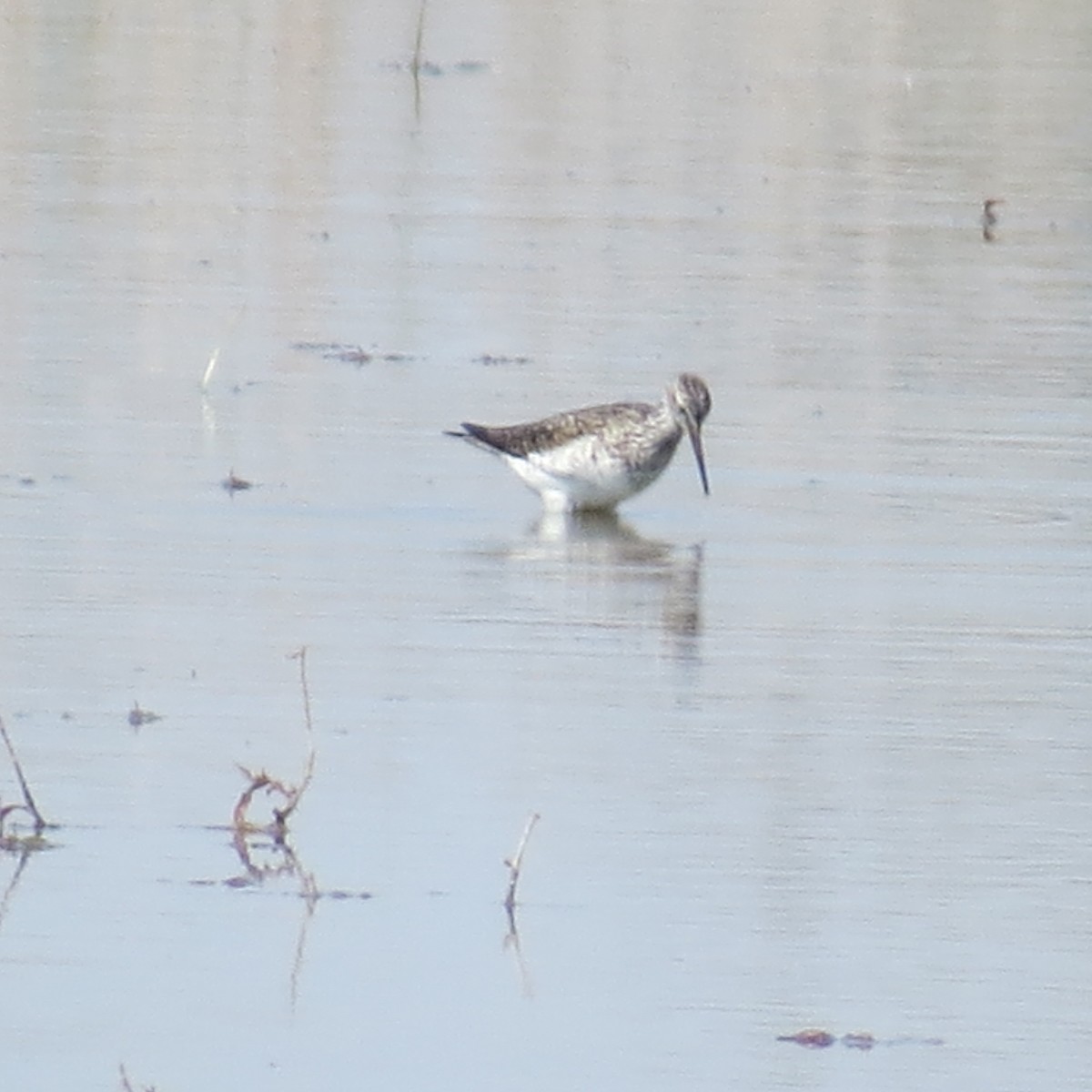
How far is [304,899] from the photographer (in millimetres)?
6422

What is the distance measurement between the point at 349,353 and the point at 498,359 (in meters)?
0.56

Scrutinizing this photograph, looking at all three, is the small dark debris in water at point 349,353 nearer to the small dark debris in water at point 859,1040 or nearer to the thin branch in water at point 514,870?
the thin branch in water at point 514,870

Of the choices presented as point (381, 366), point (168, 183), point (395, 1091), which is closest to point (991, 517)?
point (381, 366)

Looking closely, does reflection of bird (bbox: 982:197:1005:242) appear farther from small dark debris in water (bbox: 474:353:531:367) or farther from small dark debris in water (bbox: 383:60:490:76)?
small dark debris in water (bbox: 383:60:490:76)

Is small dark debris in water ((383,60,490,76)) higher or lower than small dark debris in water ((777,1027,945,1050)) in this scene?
higher

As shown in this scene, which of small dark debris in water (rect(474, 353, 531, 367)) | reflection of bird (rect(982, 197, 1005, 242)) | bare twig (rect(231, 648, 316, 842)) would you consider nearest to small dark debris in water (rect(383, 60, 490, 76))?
reflection of bird (rect(982, 197, 1005, 242))

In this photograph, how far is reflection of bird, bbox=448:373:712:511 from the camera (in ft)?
35.9

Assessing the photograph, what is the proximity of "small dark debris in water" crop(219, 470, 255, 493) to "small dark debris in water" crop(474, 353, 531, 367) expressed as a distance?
2868 mm

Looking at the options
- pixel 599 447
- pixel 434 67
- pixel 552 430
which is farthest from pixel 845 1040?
pixel 434 67

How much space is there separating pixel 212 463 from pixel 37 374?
66.6 inches

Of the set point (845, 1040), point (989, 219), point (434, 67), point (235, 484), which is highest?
point (434, 67)

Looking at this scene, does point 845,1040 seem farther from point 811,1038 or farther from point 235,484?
point 235,484

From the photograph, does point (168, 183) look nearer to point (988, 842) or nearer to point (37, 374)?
point (37, 374)

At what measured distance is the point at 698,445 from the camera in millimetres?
11133
